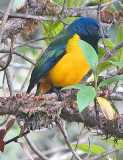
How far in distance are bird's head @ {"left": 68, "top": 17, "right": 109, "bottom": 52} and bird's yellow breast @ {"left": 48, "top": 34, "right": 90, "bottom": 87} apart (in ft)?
1.02

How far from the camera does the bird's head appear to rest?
4395 mm

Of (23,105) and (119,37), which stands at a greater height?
(119,37)

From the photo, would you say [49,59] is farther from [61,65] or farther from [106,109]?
[106,109]

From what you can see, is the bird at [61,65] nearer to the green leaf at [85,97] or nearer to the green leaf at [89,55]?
the green leaf at [89,55]

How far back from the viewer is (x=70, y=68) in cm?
396

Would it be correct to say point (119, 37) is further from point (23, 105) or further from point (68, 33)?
point (23, 105)

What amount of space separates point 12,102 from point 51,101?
251mm

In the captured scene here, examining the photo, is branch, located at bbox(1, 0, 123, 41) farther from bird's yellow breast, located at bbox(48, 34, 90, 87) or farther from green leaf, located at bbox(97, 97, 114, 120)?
green leaf, located at bbox(97, 97, 114, 120)

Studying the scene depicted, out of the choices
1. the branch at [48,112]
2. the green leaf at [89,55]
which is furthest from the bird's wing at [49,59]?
the green leaf at [89,55]

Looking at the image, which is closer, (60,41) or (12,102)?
(12,102)

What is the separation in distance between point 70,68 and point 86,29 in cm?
68

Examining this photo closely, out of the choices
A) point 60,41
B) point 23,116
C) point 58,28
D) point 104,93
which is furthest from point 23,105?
point 58,28

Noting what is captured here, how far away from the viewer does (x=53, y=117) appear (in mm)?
2580

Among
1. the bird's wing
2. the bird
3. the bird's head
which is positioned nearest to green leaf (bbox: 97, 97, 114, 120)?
the bird
